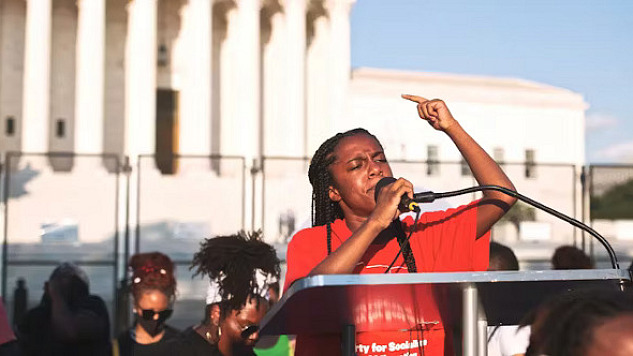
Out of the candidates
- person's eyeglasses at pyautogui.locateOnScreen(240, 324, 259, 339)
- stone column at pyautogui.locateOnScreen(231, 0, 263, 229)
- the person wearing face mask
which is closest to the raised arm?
person's eyeglasses at pyautogui.locateOnScreen(240, 324, 259, 339)

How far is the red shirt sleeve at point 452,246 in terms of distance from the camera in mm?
3305

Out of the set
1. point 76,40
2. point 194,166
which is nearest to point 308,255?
point 194,166

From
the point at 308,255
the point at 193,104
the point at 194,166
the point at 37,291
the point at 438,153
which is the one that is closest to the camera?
the point at 308,255

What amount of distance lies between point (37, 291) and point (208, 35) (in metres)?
27.2

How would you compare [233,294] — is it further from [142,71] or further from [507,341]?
[142,71]

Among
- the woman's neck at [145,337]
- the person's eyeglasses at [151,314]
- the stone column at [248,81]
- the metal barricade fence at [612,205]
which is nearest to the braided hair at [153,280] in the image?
the person's eyeglasses at [151,314]

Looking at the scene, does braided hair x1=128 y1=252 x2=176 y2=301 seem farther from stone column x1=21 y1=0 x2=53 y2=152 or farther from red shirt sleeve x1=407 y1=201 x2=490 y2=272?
stone column x1=21 y1=0 x2=53 y2=152

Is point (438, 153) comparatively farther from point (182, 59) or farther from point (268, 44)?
point (182, 59)

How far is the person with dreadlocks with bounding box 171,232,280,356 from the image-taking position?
513 centimetres

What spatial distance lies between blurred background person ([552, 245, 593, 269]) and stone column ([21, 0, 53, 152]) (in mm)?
34833

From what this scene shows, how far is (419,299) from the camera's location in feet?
7.86

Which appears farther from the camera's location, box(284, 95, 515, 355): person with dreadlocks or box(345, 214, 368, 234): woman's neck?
box(345, 214, 368, 234): woman's neck

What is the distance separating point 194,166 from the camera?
36.6m

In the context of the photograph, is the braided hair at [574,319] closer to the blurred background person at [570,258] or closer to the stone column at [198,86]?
the blurred background person at [570,258]
